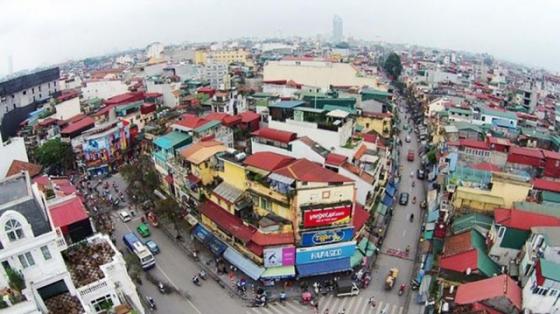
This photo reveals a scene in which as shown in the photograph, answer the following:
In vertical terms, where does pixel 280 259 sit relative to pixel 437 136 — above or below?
below

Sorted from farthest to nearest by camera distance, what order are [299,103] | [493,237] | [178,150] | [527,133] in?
[527,133]
[299,103]
[178,150]
[493,237]

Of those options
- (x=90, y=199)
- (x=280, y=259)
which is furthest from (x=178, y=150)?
(x=280, y=259)

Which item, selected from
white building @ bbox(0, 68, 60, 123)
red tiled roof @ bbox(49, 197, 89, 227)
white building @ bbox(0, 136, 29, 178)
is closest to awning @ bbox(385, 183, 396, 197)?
red tiled roof @ bbox(49, 197, 89, 227)

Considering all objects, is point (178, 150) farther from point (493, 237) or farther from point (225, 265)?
point (493, 237)

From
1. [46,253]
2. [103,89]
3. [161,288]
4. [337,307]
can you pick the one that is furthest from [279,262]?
[103,89]

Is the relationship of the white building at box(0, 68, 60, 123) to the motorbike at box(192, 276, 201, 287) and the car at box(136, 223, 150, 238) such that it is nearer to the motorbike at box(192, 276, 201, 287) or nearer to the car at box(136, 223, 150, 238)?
the car at box(136, 223, 150, 238)
